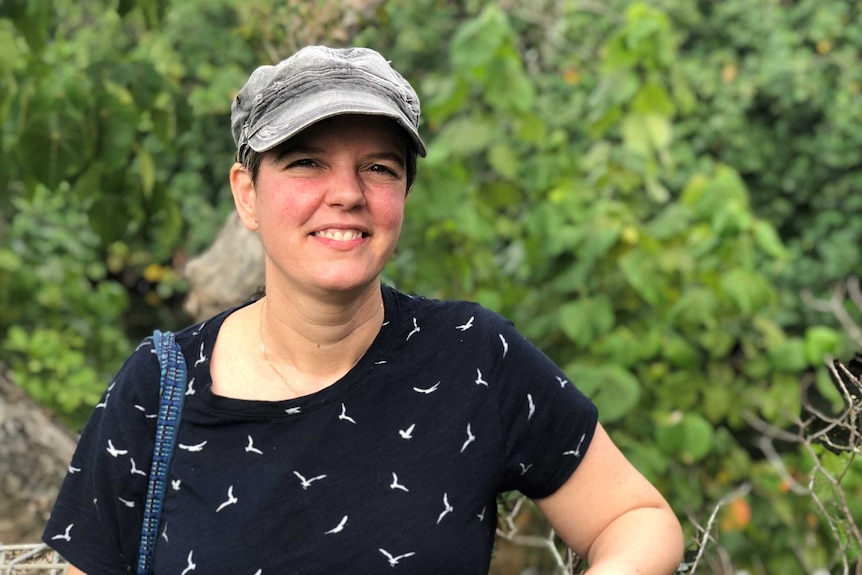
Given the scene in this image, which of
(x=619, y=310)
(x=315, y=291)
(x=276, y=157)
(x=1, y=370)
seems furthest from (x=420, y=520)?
(x=619, y=310)

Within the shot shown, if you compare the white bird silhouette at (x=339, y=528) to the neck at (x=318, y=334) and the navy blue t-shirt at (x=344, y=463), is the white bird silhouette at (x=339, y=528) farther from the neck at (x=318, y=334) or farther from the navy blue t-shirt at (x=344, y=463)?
the neck at (x=318, y=334)

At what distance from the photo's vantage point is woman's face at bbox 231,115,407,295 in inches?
69.7

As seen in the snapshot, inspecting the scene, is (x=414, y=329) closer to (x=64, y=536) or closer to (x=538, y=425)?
(x=538, y=425)

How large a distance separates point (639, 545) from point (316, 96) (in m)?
0.83

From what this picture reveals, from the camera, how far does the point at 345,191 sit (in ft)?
5.79

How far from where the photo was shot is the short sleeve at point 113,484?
1855 mm

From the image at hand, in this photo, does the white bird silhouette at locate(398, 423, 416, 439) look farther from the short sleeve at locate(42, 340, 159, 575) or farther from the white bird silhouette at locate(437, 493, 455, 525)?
the short sleeve at locate(42, 340, 159, 575)

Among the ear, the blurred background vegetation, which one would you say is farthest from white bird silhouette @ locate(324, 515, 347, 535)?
the blurred background vegetation

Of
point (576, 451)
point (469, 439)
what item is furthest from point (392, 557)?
point (576, 451)

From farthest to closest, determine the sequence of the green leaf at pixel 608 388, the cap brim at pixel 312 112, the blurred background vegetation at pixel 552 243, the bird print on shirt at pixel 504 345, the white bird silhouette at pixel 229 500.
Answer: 1. the green leaf at pixel 608 388
2. the blurred background vegetation at pixel 552 243
3. the bird print on shirt at pixel 504 345
4. the white bird silhouette at pixel 229 500
5. the cap brim at pixel 312 112

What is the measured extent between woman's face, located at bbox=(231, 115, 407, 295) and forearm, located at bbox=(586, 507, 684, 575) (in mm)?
544

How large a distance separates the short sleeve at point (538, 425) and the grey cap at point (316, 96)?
1.29 ft

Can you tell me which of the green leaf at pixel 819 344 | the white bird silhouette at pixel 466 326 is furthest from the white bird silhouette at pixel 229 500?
the green leaf at pixel 819 344

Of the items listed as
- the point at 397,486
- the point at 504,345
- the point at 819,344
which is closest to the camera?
the point at 397,486
